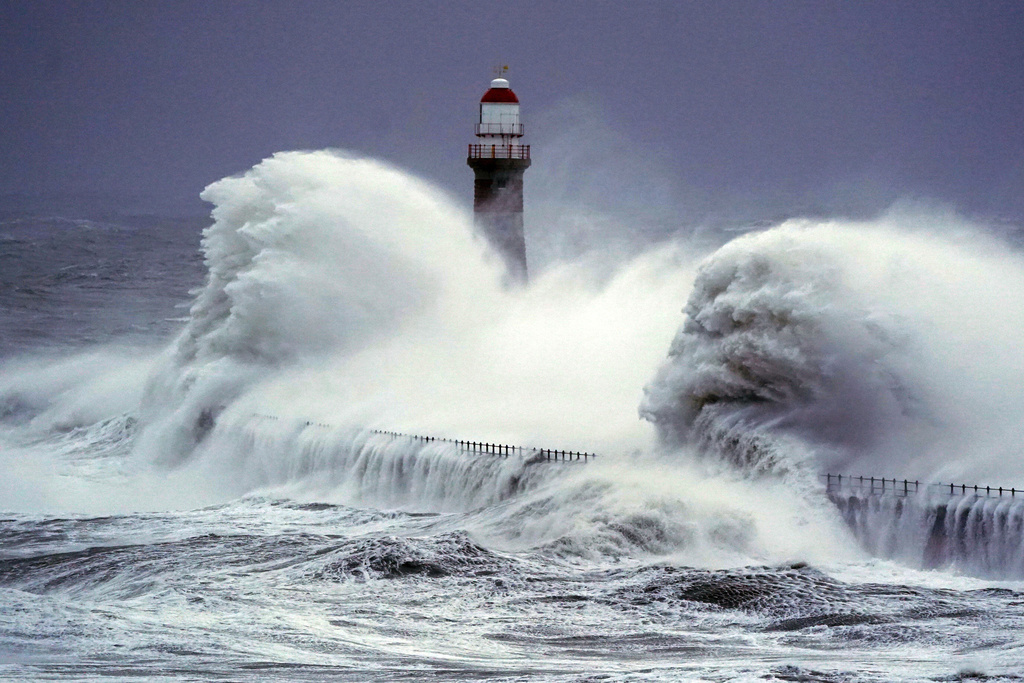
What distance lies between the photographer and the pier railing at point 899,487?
17359mm

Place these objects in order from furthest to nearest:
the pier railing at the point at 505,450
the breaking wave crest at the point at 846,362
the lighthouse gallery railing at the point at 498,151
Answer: the lighthouse gallery railing at the point at 498,151 < the pier railing at the point at 505,450 < the breaking wave crest at the point at 846,362

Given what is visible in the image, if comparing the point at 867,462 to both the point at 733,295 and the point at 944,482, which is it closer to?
the point at 944,482

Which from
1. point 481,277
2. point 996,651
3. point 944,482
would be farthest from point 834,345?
point 481,277

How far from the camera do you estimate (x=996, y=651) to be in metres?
13.9

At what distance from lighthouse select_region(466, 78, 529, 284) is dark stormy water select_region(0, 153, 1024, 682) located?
438 millimetres

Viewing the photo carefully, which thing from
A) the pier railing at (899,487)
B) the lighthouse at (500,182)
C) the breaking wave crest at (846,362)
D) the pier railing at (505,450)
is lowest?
the pier railing at (899,487)

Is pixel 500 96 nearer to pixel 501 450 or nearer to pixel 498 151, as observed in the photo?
pixel 498 151

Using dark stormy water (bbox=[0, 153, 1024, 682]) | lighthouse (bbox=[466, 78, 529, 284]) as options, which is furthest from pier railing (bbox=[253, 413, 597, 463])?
lighthouse (bbox=[466, 78, 529, 284])

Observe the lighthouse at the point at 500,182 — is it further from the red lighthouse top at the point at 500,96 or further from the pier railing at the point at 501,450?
the pier railing at the point at 501,450

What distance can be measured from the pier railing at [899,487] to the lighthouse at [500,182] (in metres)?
16.0

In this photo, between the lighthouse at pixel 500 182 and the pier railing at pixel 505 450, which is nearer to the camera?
the pier railing at pixel 505 450

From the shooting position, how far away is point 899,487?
18203 millimetres

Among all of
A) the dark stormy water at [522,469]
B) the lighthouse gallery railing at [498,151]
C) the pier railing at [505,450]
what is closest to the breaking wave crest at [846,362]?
the dark stormy water at [522,469]

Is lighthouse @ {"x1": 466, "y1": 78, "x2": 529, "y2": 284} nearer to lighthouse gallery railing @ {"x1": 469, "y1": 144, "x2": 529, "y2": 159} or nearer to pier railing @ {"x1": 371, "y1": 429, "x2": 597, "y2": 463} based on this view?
lighthouse gallery railing @ {"x1": 469, "y1": 144, "x2": 529, "y2": 159}
